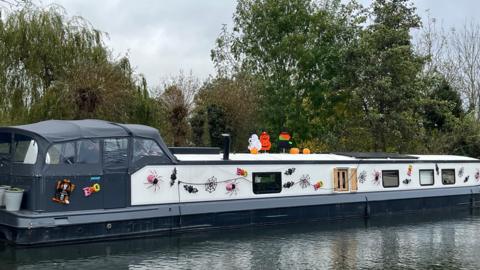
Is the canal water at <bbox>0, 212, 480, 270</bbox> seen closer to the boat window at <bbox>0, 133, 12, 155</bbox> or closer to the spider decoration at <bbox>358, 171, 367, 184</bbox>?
the spider decoration at <bbox>358, 171, 367, 184</bbox>

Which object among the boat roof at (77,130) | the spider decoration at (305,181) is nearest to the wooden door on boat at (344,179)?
the spider decoration at (305,181)

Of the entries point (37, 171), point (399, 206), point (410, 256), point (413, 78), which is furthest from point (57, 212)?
point (413, 78)

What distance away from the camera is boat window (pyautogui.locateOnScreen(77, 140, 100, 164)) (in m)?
12.9

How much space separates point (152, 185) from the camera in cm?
1395

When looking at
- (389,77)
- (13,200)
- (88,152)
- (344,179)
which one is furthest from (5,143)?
(389,77)

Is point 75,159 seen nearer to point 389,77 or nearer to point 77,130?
point 77,130

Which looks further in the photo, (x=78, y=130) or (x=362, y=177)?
(x=362, y=177)

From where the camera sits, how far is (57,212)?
40.9 feet

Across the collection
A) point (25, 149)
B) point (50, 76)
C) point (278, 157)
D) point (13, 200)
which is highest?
point (50, 76)

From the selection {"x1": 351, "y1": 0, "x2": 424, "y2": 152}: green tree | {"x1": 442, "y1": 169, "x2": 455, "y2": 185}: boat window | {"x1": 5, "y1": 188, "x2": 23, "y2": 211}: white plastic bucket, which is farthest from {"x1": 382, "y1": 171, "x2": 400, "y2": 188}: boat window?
{"x1": 5, "y1": 188, "x2": 23, "y2": 211}: white plastic bucket

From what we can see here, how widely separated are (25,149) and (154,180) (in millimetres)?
3030

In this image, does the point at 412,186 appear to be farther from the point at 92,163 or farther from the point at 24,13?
the point at 24,13

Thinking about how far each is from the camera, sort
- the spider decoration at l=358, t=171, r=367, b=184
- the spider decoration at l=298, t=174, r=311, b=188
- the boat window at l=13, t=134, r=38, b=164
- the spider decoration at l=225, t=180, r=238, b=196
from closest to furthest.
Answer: the boat window at l=13, t=134, r=38, b=164 < the spider decoration at l=225, t=180, r=238, b=196 < the spider decoration at l=298, t=174, r=311, b=188 < the spider decoration at l=358, t=171, r=367, b=184

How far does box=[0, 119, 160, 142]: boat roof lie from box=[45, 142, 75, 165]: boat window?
15cm
